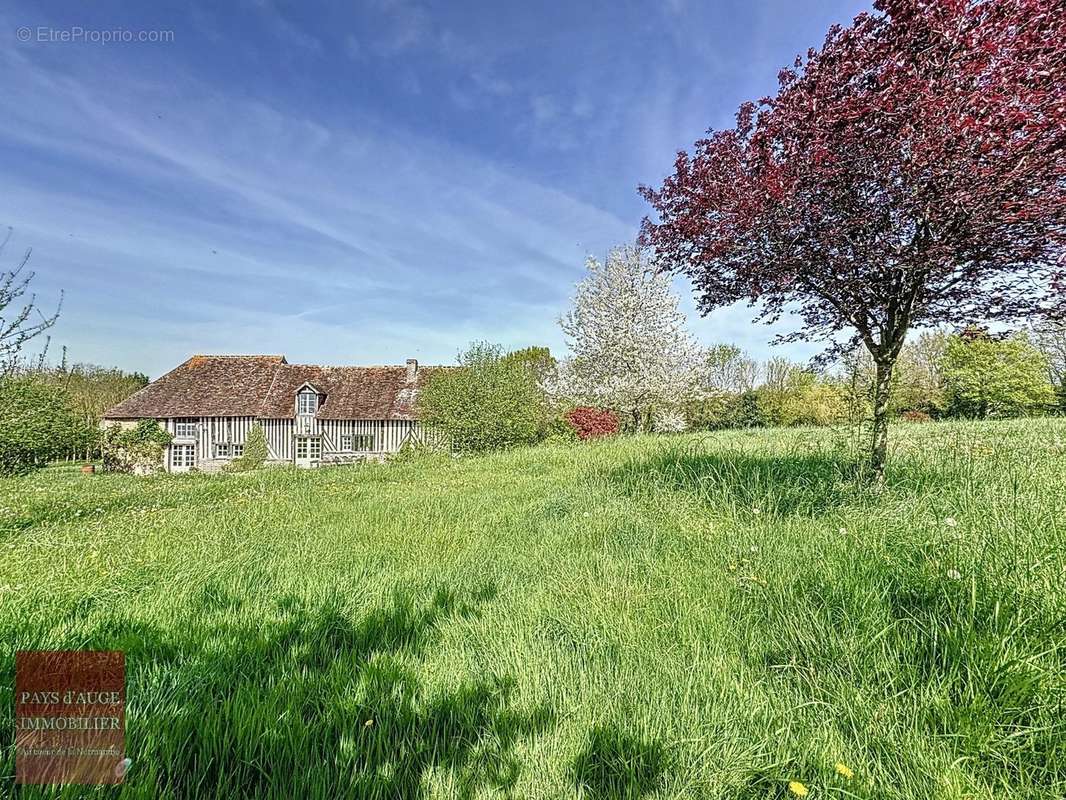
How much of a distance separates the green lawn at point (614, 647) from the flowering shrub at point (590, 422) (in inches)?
534

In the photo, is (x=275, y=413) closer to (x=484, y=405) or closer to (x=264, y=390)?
(x=264, y=390)

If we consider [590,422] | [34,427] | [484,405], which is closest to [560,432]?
[590,422]

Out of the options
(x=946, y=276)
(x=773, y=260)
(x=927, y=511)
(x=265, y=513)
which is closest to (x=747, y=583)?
(x=927, y=511)

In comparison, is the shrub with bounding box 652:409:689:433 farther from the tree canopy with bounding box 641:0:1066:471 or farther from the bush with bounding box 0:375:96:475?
the bush with bounding box 0:375:96:475

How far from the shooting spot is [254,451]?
91.2ft

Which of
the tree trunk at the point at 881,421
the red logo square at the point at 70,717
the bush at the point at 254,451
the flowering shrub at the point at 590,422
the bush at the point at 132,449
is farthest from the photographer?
the bush at the point at 254,451

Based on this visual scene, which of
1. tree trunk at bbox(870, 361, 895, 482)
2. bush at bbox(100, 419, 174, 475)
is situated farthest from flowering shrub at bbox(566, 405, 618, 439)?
bush at bbox(100, 419, 174, 475)

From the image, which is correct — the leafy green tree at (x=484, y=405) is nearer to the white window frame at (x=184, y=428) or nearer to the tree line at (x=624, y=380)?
the tree line at (x=624, y=380)

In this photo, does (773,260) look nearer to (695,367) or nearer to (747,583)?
(747,583)

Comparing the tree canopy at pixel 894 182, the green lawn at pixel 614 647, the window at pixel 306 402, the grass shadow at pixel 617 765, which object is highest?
the tree canopy at pixel 894 182

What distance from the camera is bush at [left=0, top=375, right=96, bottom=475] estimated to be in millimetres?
9281

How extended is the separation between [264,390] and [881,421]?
109 ft

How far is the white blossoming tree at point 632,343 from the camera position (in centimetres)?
1873

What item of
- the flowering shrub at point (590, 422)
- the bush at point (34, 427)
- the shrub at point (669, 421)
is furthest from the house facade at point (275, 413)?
the shrub at point (669, 421)
